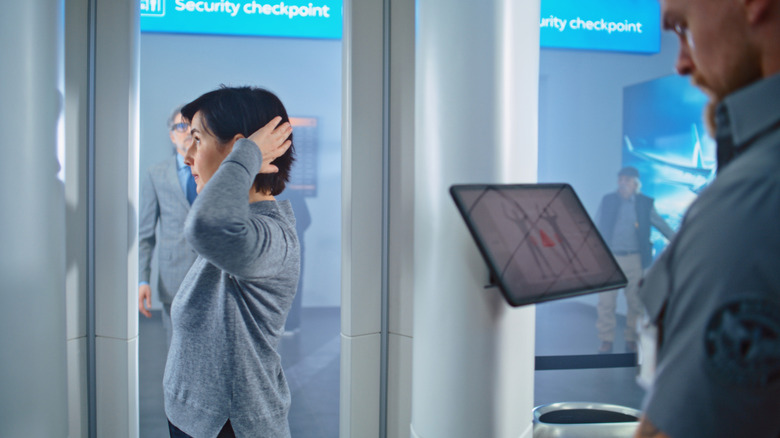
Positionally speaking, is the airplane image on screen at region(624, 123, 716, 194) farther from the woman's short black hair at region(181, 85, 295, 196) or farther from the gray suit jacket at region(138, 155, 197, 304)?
the gray suit jacket at region(138, 155, 197, 304)

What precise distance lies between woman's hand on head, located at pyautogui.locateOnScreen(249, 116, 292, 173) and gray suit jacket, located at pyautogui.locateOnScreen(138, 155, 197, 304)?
637mm

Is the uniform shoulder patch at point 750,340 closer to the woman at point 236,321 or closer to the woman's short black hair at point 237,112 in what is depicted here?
the woman at point 236,321

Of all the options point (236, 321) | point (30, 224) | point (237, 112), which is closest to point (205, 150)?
point (237, 112)

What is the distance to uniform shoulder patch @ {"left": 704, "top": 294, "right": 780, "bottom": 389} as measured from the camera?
1.68ft

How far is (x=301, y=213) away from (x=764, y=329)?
218cm

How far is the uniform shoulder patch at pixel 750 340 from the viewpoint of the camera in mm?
512

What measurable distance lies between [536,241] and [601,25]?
3074 millimetres

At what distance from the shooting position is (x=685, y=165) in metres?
4.55

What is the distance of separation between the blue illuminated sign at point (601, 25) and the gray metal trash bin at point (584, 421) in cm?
259

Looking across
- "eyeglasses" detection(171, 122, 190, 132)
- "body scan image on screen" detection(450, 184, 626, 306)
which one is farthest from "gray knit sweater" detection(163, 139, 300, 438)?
"eyeglasses" detection(171, 122, 190, 132)

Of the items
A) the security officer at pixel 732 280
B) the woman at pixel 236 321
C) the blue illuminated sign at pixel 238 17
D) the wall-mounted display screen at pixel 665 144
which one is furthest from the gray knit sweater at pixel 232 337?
the wall-mounted display screen at pixel 665 144

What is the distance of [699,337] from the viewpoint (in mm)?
546

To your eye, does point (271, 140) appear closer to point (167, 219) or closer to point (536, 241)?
point (167, 219)

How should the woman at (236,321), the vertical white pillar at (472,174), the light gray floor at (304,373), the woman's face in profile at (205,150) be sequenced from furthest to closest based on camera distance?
the light gray floor at (304,373) < the woman's face in profile at (205,150) < the vertical white pillar at (472,174) < the woman at (236,321)
